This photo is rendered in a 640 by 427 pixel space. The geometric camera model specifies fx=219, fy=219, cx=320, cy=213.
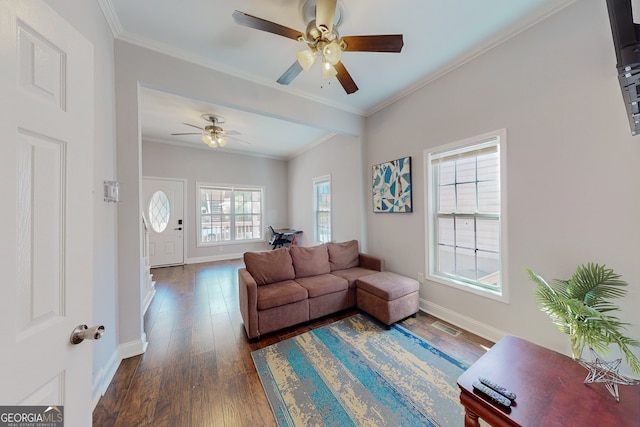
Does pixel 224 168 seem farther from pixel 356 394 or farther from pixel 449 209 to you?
pixel 356 394

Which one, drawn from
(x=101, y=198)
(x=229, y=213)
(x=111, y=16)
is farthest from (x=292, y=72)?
(x=229, y=213)

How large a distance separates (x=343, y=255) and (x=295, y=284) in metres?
0.97

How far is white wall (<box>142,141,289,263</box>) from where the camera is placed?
500cm

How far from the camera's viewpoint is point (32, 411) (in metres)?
0.61

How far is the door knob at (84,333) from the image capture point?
29.5 inches

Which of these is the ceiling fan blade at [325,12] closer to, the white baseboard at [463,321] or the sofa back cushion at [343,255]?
the sofa back cushion at [343,255]

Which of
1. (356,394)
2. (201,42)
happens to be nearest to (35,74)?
(201,42)

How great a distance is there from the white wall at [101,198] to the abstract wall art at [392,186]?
305 centimetres

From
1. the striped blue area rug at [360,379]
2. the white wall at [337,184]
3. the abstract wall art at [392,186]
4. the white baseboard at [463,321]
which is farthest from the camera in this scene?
the white wall at [337,184]

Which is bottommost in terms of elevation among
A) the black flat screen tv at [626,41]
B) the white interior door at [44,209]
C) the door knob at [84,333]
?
the door knob at [84,333]

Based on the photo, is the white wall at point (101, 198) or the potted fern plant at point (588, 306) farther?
the white wall at point (101, 198)

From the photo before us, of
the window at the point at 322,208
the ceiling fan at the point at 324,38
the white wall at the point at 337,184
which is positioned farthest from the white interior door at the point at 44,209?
the window at the point at 322,208

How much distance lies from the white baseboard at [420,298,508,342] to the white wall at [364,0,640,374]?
1cm

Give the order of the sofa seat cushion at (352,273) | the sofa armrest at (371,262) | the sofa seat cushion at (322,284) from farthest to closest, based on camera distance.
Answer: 1. the sofa armrest at (371,262)
2. the sofa seat cushion at (352,273)
3. the sofa seat cushion at (322,284)
